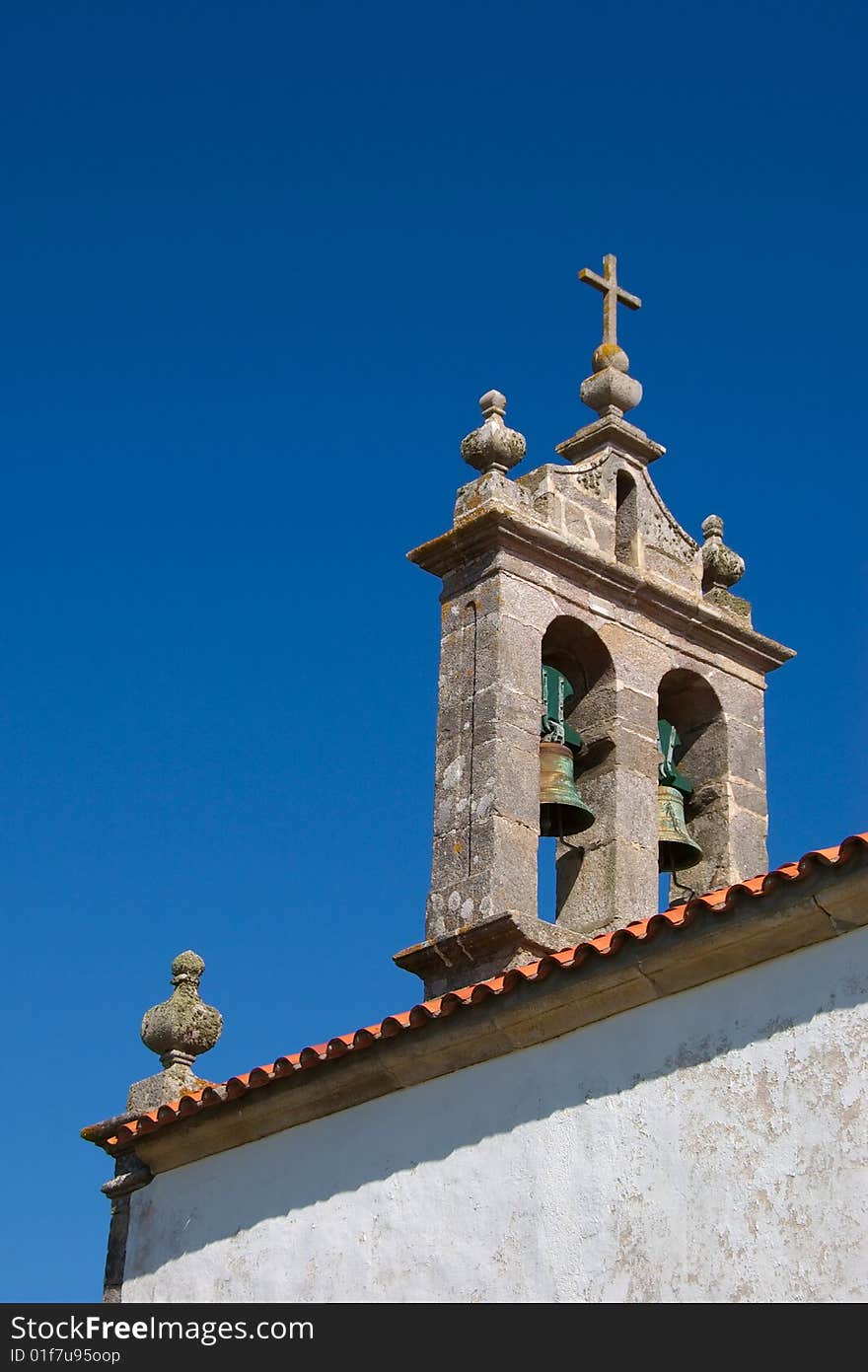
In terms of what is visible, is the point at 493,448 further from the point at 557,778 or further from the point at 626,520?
the point at 557,778

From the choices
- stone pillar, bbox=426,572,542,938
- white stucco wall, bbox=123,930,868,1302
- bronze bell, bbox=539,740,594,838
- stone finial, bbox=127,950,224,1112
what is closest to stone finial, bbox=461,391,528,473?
stone pillar, bbox=426,572,542,938

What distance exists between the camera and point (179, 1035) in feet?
36.2

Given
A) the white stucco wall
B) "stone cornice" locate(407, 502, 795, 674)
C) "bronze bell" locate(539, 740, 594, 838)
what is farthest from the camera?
"stone cornice" locate(407, 502, 795, 674)

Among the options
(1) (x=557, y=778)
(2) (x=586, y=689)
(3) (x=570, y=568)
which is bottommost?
(1) (x=557, y=778)

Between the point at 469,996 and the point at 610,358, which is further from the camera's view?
the point at 610,358

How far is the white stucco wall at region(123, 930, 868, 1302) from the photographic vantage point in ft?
25.2

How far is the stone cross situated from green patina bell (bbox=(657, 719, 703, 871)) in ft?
7.55

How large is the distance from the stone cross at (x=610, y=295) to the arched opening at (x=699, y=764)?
6.66 ft

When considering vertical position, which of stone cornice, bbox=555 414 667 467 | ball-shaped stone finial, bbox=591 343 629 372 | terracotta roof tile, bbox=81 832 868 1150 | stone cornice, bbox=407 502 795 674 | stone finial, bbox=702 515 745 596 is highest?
ball-shaped stone finial, bbox=591 343 629 372

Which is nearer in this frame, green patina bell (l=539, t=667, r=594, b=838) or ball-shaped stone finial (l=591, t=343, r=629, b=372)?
green patina bell (l=539, t=667, r=594, b=838)

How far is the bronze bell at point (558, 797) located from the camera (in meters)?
11.6

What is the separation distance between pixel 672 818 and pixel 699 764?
521 millimetres

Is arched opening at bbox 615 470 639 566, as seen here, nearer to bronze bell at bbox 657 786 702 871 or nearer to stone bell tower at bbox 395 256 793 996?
stone bell tower at bbox 395 256 793 996

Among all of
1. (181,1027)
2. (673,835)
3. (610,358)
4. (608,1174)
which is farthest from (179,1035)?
(610,358)
